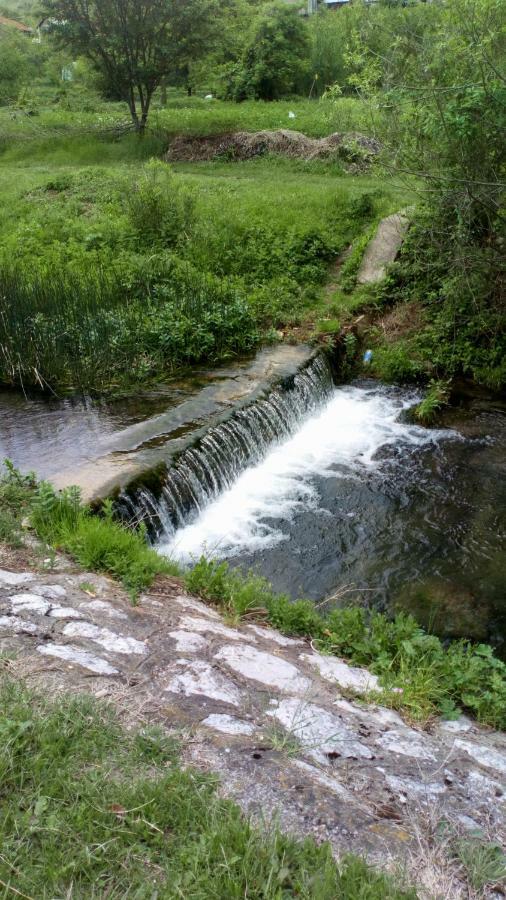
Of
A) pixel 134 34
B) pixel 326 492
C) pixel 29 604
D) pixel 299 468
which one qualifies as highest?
pixel 134 34

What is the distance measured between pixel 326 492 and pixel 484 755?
14.7 feet

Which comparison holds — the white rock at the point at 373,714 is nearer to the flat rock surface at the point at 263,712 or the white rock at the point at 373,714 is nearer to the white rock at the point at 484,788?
the flat rock surface at the point at 263,712

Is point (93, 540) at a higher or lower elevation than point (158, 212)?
lower

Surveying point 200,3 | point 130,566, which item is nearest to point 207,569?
point 130,566

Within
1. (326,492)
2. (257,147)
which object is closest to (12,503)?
(326,492)

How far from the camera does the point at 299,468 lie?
832 cm

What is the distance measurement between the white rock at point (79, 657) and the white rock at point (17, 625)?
0.17 m

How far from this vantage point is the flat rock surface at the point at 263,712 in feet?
8.74

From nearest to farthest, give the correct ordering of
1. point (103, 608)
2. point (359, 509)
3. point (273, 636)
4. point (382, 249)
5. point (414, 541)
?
point (103, 608), point (273, 636), point (414, 541), point (359, 509), point (382, 249)

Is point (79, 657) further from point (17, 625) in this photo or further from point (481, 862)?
point (481, 862)

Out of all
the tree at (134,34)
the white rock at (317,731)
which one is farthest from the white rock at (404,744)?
the tree at (134,34)

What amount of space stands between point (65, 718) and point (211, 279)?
32.0ft

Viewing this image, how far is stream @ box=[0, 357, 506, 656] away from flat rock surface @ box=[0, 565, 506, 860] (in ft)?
6.67

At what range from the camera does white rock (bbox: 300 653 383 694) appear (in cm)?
393
